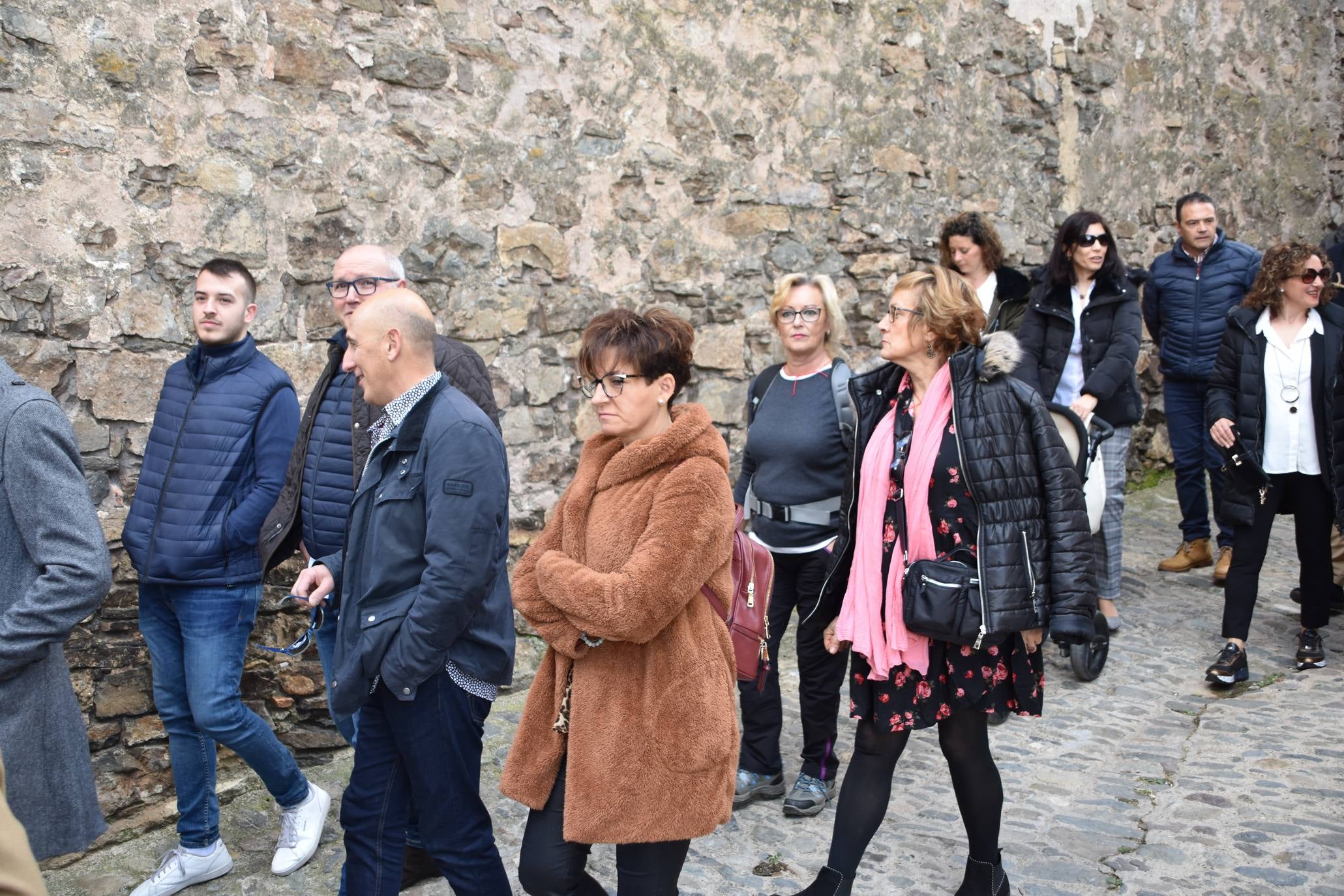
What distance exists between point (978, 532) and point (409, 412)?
1413mm

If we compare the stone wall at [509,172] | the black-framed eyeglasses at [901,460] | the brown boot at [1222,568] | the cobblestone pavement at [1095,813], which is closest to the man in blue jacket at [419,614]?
the cobblestone pavement at [1095,813]

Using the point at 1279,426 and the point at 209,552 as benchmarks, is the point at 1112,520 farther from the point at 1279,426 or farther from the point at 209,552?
the point at 209,552

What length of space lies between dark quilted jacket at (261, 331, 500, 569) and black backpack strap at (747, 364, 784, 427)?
3.26 ft

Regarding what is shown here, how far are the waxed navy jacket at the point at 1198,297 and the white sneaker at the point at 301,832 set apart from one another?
16.2 feet

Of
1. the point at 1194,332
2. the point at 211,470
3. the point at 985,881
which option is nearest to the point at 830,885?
the point at 985,881

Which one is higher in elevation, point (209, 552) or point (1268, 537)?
point (209, 552)

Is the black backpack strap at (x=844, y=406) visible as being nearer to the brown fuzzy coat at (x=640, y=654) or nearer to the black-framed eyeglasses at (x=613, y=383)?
the brown fuzzy coat at (x=640, y=654)

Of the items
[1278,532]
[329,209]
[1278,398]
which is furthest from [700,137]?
[1278,532]

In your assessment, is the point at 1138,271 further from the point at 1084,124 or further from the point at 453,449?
the point at 453,449

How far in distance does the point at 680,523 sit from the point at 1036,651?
1160 mm

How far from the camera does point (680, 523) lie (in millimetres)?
2525

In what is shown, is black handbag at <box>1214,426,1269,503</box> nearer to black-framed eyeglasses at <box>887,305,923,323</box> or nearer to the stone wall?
the stone wall

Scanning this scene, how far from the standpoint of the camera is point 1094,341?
17.5 ft

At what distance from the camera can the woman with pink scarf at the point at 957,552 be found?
2936 millimetres
